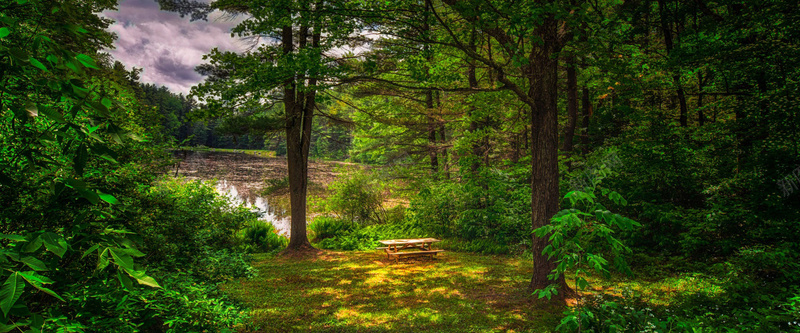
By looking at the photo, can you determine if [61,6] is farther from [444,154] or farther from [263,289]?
[444,154]

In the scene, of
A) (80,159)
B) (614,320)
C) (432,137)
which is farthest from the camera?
(432,137)

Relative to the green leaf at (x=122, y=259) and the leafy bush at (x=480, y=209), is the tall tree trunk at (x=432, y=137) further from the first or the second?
the green leaf at (x=122, y=259)

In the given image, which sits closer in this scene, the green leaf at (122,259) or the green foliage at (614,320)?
the green leaf at (122,259)

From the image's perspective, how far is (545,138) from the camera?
561 cm

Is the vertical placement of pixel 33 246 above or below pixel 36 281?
above

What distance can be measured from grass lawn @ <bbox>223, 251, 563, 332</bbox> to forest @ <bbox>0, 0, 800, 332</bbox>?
5cm

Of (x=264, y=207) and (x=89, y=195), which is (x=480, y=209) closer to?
(x=89, y=195)

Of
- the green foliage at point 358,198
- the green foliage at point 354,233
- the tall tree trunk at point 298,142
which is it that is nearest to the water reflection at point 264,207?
the green foliage at point 354,233

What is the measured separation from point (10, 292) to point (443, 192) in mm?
11181

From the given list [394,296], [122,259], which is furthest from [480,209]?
[122,259]

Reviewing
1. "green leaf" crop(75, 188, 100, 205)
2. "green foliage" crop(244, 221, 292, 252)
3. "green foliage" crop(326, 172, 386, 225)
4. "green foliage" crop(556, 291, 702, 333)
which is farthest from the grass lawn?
"green foliage" crop(326, 172, 386, 225)

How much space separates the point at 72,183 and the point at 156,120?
167 inches

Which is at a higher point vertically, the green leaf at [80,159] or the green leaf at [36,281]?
the green leaf at [80,159]

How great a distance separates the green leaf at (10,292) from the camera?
0.98m
